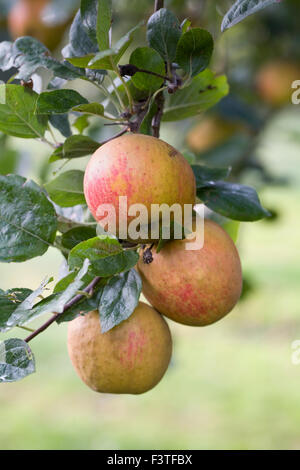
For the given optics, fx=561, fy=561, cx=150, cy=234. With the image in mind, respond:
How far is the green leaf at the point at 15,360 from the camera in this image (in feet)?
2.17

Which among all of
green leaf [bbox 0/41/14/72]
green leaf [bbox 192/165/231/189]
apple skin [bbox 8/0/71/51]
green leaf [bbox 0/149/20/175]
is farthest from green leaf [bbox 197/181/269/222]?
→ apple skin [bbox 8/0/71/51]

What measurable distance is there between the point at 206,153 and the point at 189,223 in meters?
1.18

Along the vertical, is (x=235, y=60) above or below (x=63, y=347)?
above

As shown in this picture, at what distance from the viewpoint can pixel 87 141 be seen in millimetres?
795

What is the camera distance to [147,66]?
74cm

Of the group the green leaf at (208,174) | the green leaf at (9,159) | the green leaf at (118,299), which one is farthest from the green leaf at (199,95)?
the green leaf at (9,159)

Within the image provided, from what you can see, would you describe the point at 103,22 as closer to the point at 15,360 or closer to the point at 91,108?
the point at 91,108

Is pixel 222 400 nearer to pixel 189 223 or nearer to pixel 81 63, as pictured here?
pixel 189 223

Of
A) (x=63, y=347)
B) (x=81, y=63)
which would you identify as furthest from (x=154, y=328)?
(x=63, y=347)

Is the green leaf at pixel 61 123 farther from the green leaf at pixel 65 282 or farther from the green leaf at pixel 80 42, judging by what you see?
the green leaf at pixel 65 282

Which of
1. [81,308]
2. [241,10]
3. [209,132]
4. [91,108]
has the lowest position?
[209,132]

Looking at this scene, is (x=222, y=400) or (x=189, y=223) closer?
(x=189, y=223)

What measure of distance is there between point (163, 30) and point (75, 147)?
0.66 feet

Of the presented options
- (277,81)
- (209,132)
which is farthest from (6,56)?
(277,81)
